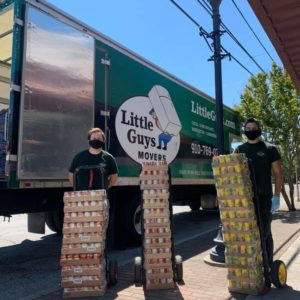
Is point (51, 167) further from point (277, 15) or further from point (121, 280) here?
point (277, 15)

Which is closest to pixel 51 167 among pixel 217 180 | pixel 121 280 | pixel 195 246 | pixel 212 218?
pixel 121 280

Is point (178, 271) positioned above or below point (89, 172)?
below

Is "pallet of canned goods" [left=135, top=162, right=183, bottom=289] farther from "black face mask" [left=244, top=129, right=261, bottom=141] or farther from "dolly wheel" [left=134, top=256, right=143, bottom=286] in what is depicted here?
"black face mask" [left=244, top=129, right=261, bottom=141]

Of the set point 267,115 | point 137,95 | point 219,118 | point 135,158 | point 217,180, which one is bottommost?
point 217,180

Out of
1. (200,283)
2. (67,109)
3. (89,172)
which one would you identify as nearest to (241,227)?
(200,283)

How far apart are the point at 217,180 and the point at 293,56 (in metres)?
2.55

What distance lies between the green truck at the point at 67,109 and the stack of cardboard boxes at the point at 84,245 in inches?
41.1

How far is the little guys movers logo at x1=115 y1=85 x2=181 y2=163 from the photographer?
7.92m

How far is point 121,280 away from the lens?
18.8ft

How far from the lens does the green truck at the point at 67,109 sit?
5789 millimetres

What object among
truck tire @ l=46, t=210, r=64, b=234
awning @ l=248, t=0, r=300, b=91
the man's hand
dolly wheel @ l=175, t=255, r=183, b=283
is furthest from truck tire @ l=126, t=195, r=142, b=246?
awning @ l=248, t=0, r=300, b=91

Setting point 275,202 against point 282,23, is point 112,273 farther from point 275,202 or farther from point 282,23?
point 282,23

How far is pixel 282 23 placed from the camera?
5.35m

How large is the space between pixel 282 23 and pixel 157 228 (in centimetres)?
294
